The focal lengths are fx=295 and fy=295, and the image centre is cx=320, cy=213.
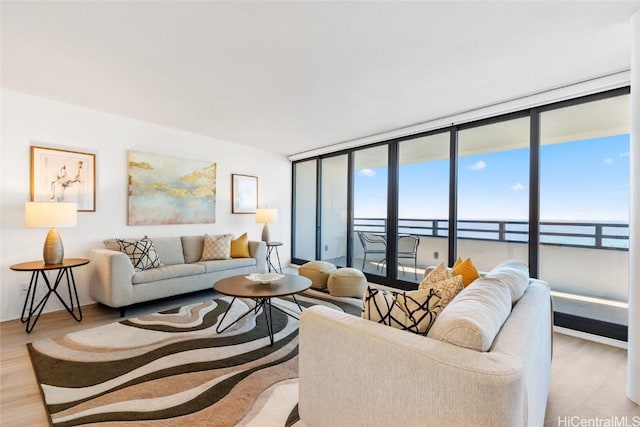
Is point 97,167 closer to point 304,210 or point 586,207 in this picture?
point 304,210

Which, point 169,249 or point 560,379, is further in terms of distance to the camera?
point 169,249

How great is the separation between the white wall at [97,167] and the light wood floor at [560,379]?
2.38 feet

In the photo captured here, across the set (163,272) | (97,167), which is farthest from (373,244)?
(97,167)

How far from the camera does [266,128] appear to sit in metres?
4.22

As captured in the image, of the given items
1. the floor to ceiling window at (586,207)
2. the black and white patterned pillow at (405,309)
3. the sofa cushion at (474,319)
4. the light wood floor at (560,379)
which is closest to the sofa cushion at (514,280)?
the sofa cushion at (474,319)

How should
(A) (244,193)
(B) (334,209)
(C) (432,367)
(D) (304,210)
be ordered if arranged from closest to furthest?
1. (C) (432,367)
2. (A) (244,193)
3. (B) (334,209)
4. (D) (304,210)

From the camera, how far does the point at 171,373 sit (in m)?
1.98

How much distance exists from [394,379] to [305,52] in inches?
86.9

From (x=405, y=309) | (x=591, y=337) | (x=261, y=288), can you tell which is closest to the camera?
(x=405, y=309)

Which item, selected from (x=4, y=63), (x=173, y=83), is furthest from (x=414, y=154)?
(x=4, y=63)

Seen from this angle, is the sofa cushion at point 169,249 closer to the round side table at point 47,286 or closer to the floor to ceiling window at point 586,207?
the round side table at point 47,286

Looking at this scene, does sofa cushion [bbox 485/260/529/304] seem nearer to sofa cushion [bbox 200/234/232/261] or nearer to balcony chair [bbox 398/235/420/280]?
balcony chair [bbox 398/235/420/280]

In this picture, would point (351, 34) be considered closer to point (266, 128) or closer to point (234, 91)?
point (234, 91)

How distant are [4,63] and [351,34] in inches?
113
